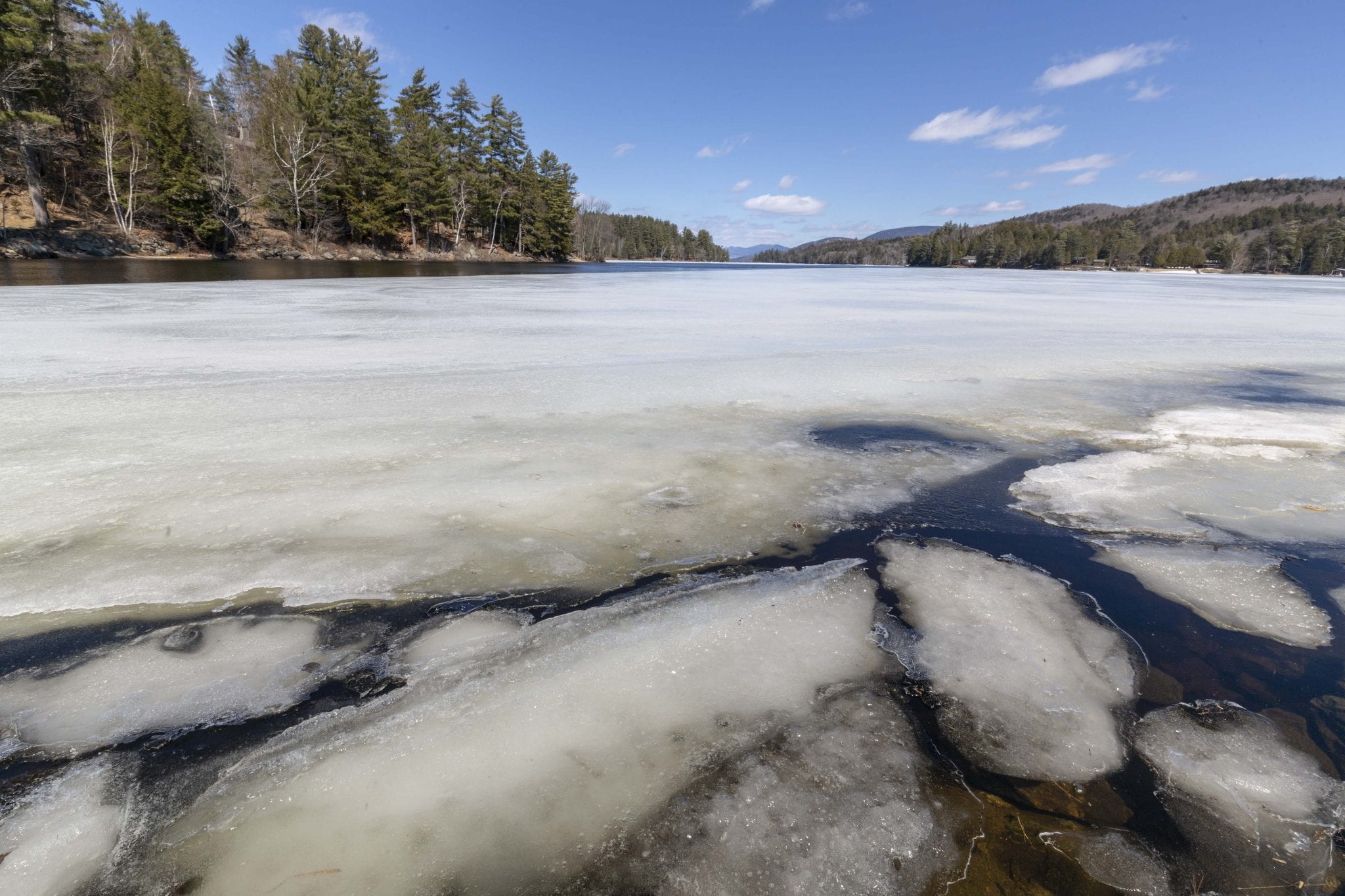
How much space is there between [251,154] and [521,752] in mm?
43045

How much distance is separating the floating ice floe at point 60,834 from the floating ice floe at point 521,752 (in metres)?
0.16

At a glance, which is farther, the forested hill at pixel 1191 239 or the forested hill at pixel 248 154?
the forested hill at pixel 1191 239

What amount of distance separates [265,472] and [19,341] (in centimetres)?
647

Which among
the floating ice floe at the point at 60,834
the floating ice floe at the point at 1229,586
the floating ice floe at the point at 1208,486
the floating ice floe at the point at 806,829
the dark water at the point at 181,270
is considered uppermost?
the dark water at the point at 181,270

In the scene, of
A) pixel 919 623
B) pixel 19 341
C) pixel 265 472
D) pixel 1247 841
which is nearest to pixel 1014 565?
pixel 919 623

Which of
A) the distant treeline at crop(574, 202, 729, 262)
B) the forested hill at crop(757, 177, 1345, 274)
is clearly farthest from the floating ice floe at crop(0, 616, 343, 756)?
the forested hill at crop(757, 177, 1345, 274)

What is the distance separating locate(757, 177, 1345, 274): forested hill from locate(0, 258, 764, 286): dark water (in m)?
107

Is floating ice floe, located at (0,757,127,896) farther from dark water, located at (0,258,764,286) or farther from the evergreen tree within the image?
the evergreen tree

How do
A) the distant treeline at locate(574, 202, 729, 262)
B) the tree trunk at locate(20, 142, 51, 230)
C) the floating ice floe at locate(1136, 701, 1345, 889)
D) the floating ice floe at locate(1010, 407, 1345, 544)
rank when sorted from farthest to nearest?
the distant treeline at locate(574, 202, 729, 262), the tree trunk at locate(20, 142, 51, 230), the floating ice floe at locate(1010, 407, 1345, 544), the floating ice floe at locate(1136, 701, 1345, 889)

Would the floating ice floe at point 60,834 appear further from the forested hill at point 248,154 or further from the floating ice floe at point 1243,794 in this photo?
the forested hill at point 248,154

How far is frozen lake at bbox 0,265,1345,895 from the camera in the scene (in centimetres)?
147

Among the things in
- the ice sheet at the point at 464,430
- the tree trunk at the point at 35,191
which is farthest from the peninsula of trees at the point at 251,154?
the ice sheet at the point at 464,430

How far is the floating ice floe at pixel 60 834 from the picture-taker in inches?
52.6

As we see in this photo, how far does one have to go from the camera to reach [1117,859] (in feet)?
4.79
